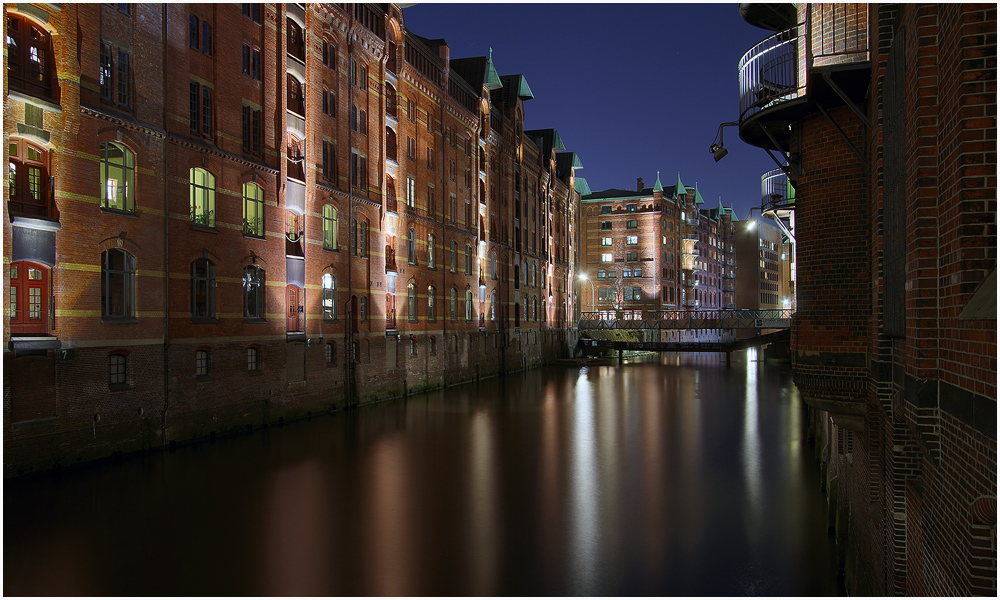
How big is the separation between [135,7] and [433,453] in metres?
15.1

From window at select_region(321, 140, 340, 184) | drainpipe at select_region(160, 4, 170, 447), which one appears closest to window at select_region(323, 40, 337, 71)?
window at select_region(321, 140, 340, 184)

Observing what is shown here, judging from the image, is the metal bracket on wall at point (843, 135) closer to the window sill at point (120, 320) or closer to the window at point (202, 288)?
the window sill at point (120, 320)

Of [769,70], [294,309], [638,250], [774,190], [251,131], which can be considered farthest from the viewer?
[638,250]

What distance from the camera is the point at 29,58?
1503 cm

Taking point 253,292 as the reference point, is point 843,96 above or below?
above

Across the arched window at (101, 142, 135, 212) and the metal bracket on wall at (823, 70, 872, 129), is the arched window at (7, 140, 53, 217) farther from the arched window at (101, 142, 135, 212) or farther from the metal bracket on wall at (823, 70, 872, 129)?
the metal bracket on wall at (823, 70, 872, 129)

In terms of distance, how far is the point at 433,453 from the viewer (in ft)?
63.5

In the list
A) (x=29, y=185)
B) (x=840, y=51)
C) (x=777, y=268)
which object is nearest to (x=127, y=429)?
(x=29, y=185)

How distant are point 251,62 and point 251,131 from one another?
2352 mm

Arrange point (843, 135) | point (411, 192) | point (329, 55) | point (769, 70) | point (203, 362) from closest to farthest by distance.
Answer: point (843, 135)
point (769, 70)
point (203, 362)
point (329, 55)
point (411, 192)

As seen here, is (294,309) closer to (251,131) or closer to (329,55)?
(251,131)

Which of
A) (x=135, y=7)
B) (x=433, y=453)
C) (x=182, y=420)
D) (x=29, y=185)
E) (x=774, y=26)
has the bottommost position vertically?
Answer: (x=433, y=453)

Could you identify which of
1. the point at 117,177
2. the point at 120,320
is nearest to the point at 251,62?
the point at 117,177

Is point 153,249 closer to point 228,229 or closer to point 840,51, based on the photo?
point 228,229
